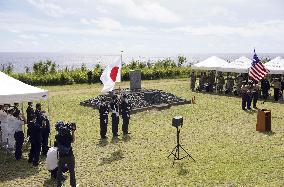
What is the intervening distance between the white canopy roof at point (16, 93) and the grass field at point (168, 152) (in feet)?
7.00

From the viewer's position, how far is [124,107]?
1655 cm

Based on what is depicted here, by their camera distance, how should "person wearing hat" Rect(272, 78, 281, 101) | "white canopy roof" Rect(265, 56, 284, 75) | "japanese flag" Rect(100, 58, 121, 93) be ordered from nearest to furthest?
"japanese flag" Rect(100, 58, 121, 93) < "person wearing hat" Rect(272, 78, 281, 101) < "white canopy roof" Rect(265, 56, 284, 75)

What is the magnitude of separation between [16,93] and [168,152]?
5757mm

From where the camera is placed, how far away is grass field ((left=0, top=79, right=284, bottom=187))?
37.1 ft

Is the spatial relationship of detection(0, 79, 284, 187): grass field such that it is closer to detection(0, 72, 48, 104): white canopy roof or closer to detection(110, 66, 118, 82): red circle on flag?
detection(0, 72, 48, 104): white canopy roof

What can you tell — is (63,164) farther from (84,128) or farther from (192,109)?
(192,109)

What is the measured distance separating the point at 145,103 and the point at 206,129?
6457 mm

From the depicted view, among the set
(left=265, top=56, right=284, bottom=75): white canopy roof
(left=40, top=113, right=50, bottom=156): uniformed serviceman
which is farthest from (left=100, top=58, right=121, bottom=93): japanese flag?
(left=265, top=56, right=284, bottom=75): white canopy roof

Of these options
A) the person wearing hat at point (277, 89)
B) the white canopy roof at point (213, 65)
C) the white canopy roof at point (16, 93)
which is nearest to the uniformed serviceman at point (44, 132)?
the white canopy roof at point (16, 93)

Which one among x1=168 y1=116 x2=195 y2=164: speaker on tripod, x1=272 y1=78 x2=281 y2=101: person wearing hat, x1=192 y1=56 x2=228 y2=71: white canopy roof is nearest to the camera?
x1=168 y1=116 x2=195 y2=164: speaker on tripod

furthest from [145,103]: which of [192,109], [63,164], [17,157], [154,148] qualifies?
[63,164]

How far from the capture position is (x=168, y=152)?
46.1 feet

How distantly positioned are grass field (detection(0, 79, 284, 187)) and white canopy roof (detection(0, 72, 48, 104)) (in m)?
2.13

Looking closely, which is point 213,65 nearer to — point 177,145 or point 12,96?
point 177,145
